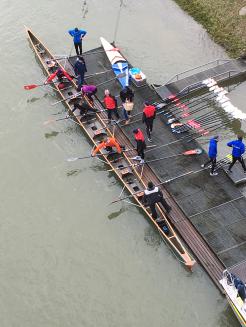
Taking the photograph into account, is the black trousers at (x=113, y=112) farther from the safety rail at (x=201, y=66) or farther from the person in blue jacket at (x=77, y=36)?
the person in blue jacket at (x=77, y=36)

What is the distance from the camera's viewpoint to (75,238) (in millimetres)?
17125

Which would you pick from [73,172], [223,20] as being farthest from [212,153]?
[223,20]

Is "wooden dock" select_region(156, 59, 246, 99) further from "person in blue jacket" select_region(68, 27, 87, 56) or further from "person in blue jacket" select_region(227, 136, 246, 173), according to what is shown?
"person in blue jacket" select_region(227, 136, 246, 173)

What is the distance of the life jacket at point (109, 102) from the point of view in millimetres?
19508

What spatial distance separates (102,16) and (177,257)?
17.8m

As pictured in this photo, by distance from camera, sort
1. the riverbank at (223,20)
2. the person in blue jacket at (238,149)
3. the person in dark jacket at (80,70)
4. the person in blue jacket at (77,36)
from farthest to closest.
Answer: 1. the riverbank at (223,20)
2. the person in blue jacket at (77,36)
3. the person in dark jacket at (80,70)
4. the person in blue jacket at (238,149)

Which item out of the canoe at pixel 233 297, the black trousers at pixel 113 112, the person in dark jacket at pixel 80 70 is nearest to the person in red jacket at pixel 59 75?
the person in dark jacket at pixel 80 70

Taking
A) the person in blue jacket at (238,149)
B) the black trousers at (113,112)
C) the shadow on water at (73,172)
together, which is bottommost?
the shadow on water at (73,172)

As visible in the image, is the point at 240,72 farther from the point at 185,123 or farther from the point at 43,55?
the point at 43,55

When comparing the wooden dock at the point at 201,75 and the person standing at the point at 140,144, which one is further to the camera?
the wooden dock at the point at 201,75

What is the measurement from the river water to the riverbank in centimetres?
97

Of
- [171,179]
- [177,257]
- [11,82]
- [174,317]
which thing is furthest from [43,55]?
[174,317]

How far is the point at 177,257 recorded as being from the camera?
16062 millimetres

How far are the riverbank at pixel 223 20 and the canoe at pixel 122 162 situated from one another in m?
8.58
